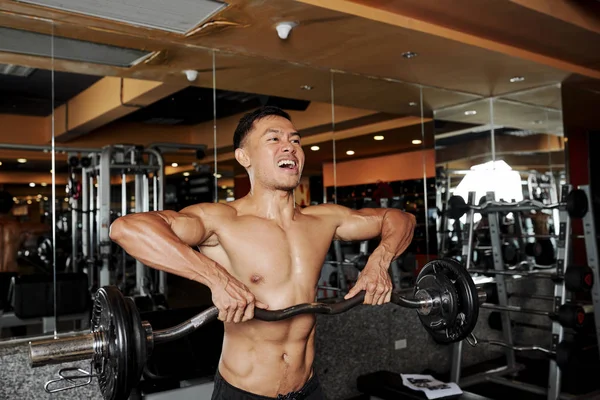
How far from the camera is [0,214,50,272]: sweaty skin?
2939mm

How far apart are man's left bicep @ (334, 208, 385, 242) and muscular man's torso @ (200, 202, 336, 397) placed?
0.21 metres

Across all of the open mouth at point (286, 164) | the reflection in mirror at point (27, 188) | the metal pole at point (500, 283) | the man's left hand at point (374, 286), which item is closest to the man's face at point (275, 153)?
the open mouth at point (286, 164)

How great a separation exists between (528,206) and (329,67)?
5.45 ft

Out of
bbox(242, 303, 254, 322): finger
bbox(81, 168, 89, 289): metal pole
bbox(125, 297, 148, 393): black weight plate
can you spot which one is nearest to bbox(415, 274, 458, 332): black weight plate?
bbox(242, 303, 254, 322): finger

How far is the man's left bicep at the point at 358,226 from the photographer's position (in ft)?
6.16

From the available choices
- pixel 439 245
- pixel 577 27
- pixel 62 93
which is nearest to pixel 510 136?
pixel 439 245

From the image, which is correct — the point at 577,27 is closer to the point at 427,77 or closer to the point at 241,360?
the point at 427,77

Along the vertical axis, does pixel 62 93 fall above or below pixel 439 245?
above

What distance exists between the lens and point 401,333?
395cm

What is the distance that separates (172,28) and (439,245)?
9.56 feet

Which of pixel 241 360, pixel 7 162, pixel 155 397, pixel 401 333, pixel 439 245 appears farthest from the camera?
pixel 439 245

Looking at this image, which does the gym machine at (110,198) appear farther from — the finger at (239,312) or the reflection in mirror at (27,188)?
the finger at (239,312)

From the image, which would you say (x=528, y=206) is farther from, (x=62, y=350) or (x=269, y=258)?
(x=62, y=350)

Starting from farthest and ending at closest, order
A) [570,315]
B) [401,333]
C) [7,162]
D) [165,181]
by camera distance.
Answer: [401,333]
[165,181]
[570,315]
[7,162]
